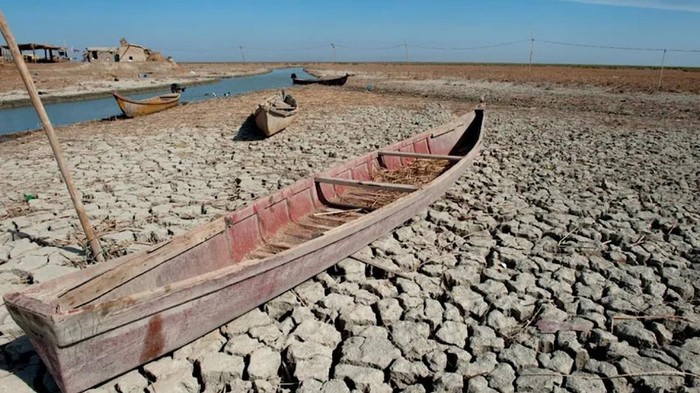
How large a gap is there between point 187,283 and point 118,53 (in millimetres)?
60434

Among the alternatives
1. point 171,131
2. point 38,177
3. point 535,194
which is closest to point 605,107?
point 535,194

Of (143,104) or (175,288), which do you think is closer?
(175,288)

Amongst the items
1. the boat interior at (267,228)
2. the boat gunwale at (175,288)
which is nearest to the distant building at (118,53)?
the boat interior at (267,228)

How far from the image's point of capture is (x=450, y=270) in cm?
432

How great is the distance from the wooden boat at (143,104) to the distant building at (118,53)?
42770mm

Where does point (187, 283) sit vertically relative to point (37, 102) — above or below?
below

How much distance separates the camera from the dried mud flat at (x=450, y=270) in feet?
9.85

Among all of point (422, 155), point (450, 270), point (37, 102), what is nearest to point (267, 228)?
point (450, 270)

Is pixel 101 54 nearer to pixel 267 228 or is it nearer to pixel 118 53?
pixel 118 53

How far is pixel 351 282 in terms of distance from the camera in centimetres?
414

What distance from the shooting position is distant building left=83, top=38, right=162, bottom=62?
52906mm

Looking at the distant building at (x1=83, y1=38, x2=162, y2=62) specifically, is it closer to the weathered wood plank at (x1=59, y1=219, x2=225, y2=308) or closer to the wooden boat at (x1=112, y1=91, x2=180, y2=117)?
the wooden boat at (x1=112, y1=91, x2=180, y2=117)

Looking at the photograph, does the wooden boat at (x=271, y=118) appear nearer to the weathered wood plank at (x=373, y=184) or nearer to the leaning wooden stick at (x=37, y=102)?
the weathered wood plank at (x=373, y=184)

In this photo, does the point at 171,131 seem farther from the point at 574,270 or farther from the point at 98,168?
the point at 574,270
